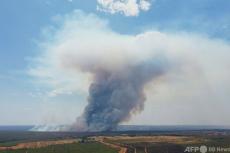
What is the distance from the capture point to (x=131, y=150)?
449ft

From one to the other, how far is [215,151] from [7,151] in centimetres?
7639

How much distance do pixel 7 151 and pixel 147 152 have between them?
52.5 meters

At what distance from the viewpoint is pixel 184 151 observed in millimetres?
134000

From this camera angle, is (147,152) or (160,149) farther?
(160,149)

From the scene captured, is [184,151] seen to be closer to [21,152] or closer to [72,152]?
[72,152]

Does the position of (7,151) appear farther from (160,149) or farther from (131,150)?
(160,149)

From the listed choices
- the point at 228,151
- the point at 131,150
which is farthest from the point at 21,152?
the point at 228,151

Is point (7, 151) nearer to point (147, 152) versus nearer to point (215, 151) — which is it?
point (147, 152)

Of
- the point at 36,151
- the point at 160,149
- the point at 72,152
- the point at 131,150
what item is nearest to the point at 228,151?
the point at 160,149

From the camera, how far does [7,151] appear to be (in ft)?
Result: 450

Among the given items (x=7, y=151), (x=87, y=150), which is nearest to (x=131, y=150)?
(x=87, y=150)

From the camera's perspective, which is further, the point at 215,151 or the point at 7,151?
the point at 7,151

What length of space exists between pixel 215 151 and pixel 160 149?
21.1m

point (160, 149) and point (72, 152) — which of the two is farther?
point (160, 149)
